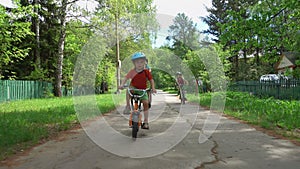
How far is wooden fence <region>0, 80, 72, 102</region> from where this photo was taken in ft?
63.9

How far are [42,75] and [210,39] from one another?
96.3 feet

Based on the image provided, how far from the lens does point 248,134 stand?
6.39m

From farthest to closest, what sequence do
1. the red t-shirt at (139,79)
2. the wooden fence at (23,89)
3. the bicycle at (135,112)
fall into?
the wooden fence at (23,89), the red t-shirt at (139,79), the bicycle at (135,112)

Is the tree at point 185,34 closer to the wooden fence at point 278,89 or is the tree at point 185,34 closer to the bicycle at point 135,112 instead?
the wooden fence at point 278,89

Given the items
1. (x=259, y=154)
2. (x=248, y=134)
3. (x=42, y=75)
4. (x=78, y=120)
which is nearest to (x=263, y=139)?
(x=248, y=134)

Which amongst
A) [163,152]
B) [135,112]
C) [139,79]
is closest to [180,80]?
[139,79]

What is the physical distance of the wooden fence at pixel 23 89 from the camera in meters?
19.5

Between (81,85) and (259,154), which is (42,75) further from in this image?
(259,154)

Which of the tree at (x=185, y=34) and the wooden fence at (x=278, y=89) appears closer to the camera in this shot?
the wooden fence at (x=278, y=89)

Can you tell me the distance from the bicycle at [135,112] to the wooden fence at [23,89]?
15.7 m

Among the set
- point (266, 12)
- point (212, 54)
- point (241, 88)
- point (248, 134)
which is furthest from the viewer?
point (212, 54)

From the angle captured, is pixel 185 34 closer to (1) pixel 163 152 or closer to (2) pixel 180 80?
(2) pixel 180 80

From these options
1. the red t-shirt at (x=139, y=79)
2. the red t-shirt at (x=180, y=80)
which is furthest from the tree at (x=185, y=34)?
the red t-shirt at (x=139, y=79)

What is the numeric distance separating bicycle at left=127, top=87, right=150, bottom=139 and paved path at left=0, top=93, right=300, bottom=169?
245 mm
